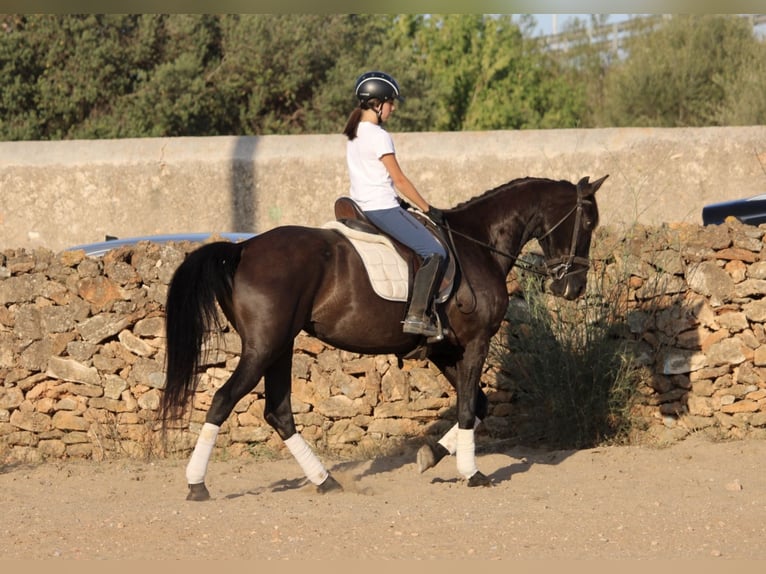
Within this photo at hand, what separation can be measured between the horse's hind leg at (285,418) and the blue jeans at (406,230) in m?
1.10

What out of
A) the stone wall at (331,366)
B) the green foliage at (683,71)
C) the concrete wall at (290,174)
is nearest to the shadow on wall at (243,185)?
the concrete wall at (290,174)

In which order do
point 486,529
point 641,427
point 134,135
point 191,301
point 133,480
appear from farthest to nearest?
point 134,135 → point 641,427 → point 133,480 → point 191,301 → point 486,529

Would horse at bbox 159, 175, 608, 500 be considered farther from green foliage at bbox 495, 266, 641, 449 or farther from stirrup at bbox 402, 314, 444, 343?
green foliage at bbox 495, 266, 641, 449

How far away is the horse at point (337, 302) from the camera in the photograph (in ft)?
25.9

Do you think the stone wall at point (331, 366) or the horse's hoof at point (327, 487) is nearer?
the horse's hoof at point (327, 487)

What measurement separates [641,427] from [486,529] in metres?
3.72

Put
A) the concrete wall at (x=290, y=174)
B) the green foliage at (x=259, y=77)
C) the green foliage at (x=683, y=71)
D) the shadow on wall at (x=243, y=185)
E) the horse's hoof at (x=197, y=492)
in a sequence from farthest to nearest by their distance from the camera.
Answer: the green foliage at (x=683, y=71), the green foliage at (x=259, y=77), the shadow on wall at (x=243, y=185), the concrete wall at (x=290, y=174), the horse's hoof at (x=197, y=492)

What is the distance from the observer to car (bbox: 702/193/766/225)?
41.9 feet

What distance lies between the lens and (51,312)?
1046 cm

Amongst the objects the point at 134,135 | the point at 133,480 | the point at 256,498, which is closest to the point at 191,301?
the point at 256,498

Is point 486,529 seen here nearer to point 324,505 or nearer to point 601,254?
point 324,505

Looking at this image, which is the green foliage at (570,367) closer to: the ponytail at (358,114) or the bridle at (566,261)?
the bridle at (566,261)

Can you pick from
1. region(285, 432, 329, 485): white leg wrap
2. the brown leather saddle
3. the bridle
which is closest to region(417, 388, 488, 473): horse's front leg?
region(285, 432, 329, 485): white leg wrap

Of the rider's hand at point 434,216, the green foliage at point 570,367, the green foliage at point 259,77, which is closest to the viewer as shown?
the rider's hand at point 434,216
